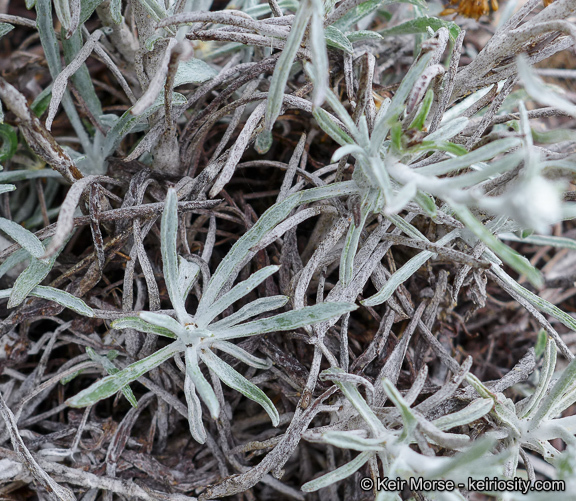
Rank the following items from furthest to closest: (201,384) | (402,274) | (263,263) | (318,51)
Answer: (263,263) < (402,274) < (201,384) < (318,51)

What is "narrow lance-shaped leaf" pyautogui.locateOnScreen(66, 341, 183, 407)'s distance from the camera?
2.09 feet

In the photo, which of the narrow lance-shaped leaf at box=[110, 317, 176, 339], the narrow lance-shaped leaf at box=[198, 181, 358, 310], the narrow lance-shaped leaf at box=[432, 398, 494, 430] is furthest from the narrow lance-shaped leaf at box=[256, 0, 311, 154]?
the narrow lance-shaped leaf at box=[432, 398, 494, 430]

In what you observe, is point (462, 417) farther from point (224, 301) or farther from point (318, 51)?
point (318, 51)

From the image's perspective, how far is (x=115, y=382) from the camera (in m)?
0.68

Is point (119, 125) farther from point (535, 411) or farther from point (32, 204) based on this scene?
point (535, 411)

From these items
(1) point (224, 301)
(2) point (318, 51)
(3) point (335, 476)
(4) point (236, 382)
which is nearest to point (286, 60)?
(2) point (318, 51)

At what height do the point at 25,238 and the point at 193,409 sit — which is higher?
the point at 25,238

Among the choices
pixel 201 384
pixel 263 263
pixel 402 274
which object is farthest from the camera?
pixel 263 263

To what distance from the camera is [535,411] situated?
0.80 m

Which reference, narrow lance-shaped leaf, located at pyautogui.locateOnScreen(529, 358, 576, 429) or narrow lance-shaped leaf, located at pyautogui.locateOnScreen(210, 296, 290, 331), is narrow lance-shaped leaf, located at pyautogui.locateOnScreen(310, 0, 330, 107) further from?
narrow lance-shaped leaf, located at pyautogui.locateOnScreen(529, 358, 576, 429)

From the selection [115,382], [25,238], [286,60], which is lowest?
[115,382]

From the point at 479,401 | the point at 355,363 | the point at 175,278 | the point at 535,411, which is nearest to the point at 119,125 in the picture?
the point at 175,278

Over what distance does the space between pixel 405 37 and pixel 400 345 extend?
0.68 m

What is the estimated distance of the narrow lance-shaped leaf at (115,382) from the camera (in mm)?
636
